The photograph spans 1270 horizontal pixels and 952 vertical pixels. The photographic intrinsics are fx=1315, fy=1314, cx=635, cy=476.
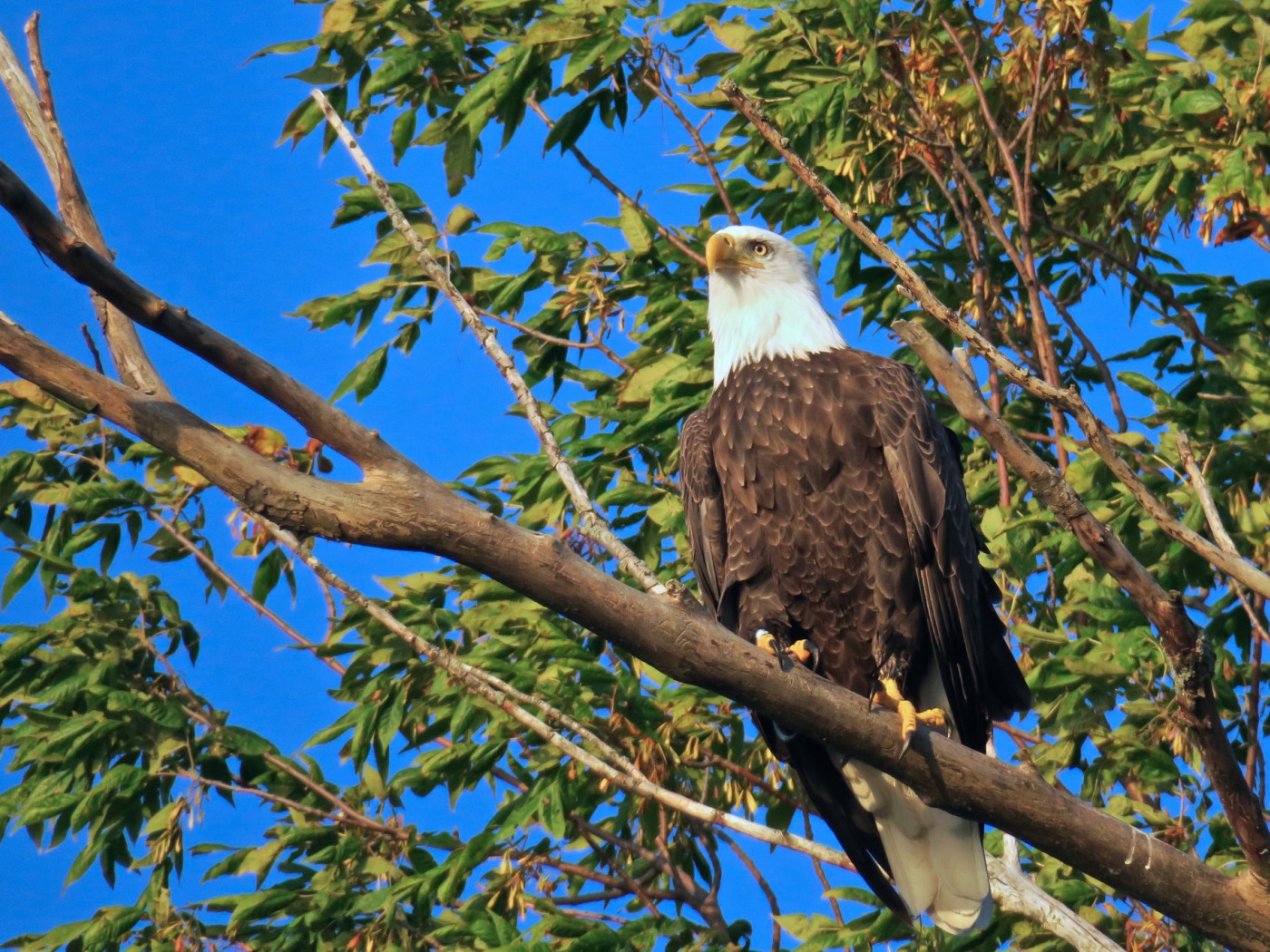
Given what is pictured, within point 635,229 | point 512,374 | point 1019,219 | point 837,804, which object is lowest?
point 837,804

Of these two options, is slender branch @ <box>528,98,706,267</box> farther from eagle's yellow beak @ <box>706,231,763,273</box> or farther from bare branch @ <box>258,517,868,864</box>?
bare branch @ <box>258,517,868,864</box>

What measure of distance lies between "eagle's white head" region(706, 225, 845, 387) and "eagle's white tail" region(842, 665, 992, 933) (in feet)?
3.91

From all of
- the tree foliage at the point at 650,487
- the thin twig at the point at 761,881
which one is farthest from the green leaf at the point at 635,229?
the thin twig at the point at 761,881

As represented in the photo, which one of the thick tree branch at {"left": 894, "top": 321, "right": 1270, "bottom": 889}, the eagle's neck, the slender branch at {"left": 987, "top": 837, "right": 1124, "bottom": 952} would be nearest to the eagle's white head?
the eagle's neck

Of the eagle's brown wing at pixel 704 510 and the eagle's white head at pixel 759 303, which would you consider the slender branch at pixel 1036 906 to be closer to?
the eagle's brown wing at pixel 704 510

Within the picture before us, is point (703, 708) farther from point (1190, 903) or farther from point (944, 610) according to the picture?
point (1190, 903)

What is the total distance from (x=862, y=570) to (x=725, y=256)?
4.32 ft

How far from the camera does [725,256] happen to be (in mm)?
4582

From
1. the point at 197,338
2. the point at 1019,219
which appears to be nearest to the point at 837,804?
the point at 1019,219

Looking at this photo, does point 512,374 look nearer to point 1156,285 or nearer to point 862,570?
point 862,570

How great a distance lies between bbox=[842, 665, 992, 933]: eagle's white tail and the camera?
402 cm

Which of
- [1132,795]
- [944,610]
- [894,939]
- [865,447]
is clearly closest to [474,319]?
[865,447]

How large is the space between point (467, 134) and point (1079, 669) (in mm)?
2814

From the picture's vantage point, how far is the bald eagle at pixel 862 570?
12.5ft
